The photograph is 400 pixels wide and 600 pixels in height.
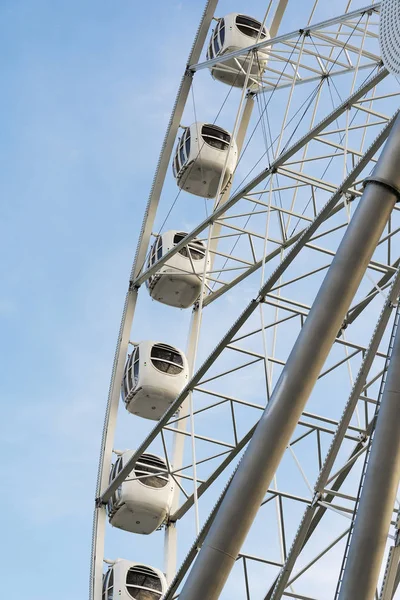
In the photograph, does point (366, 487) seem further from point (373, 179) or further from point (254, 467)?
point (373, 179)

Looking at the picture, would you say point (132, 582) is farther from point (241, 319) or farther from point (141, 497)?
point (241, 319)

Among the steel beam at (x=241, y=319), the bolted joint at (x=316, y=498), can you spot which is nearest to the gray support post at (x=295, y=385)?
the bolted joint at (x=316, y=498)

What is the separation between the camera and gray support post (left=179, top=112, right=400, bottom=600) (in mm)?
14445

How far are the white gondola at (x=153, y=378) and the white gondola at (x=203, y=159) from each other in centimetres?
400

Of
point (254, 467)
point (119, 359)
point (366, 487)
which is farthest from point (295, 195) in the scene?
point (366, 487)

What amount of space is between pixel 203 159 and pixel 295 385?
12.3 metres

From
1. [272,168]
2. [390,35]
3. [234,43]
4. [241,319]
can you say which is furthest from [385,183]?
[234,43]

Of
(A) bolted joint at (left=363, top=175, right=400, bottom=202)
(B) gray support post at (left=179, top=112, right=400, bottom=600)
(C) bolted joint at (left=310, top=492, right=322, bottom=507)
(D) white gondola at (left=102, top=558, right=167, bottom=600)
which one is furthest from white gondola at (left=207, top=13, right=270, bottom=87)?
(C) bolted joint at (left=310, top=492, right=322, bottom=507)

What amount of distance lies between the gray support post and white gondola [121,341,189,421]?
31.9 feet

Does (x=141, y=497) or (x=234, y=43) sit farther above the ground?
(x=234, y=43)

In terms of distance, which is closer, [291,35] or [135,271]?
[291,35]

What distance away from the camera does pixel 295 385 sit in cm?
1495

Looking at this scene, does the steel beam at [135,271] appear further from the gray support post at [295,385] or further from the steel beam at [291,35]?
the gray support post at [295,385]

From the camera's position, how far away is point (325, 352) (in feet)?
49.6
